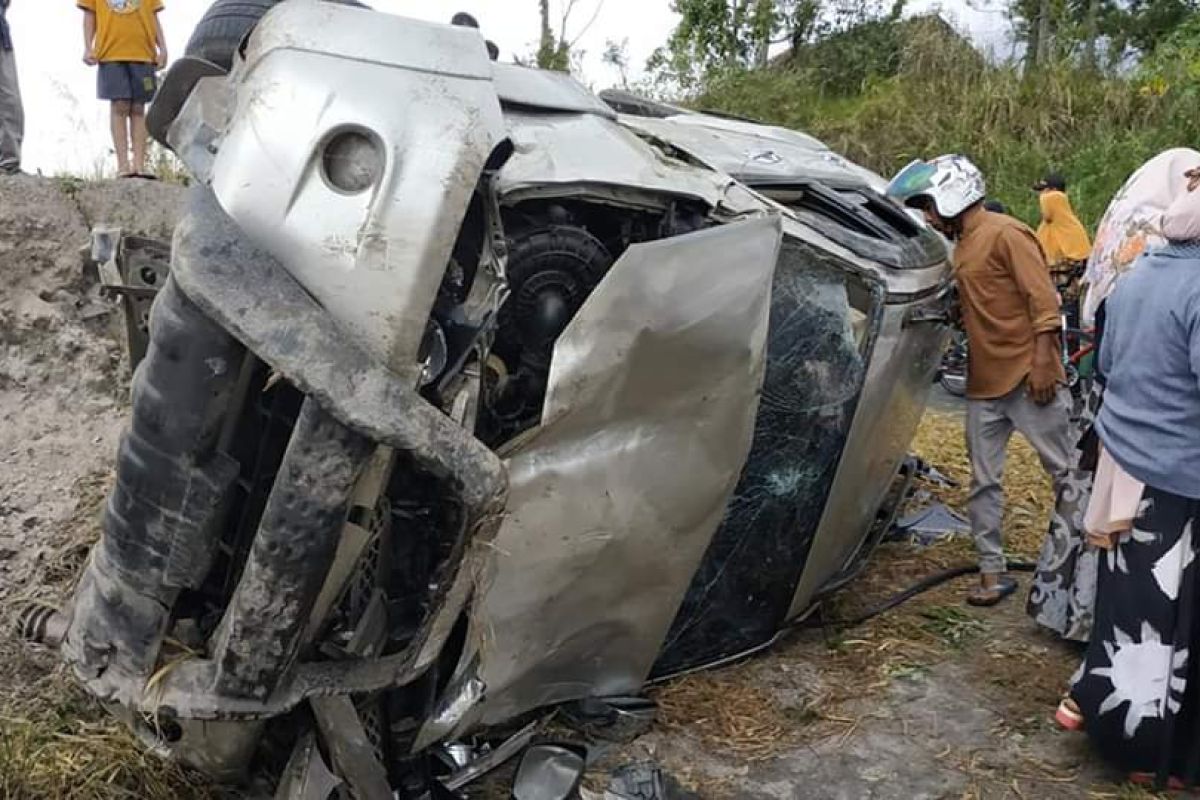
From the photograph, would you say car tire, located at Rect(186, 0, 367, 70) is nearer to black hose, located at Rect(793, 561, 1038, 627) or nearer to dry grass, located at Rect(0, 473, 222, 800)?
dry grass, located at Rect(0, 473, 222, 800)

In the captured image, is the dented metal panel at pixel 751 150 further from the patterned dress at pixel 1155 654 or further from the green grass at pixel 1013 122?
the green grass at pixel 1013 122

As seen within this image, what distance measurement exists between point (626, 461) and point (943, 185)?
214 cm

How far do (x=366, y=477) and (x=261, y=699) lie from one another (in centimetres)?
51

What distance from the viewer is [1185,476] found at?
300cm

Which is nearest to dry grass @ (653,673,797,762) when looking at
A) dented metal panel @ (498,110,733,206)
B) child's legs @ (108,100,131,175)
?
dented metal panel @ (498,110,733,206)

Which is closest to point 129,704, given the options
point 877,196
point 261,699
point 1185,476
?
point 261,699

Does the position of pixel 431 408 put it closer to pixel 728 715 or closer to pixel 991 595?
pixel 728 715

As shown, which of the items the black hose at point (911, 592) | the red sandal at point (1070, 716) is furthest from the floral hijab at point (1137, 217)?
the red sandal at point (1070, 716)

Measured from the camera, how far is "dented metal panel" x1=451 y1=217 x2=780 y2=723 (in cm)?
261

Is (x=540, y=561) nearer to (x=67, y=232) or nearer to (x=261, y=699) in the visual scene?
(x=261, y=699)

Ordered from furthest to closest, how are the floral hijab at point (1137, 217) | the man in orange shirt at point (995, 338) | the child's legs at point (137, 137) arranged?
1. the child's legs at point (137, 137)
2. the man in orange shirt at point (995, 338)
3. the floral hijab at point (1137, 217)

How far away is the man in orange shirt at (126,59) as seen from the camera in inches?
246

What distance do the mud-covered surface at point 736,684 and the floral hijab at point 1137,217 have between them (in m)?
1.23

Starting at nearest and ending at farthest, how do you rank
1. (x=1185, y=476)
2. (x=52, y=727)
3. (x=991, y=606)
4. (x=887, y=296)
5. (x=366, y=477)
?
(x=366, y=477), (x=1185, y=476), (x=52, y=727), (x=887, y=296), (x=991, y=606)
